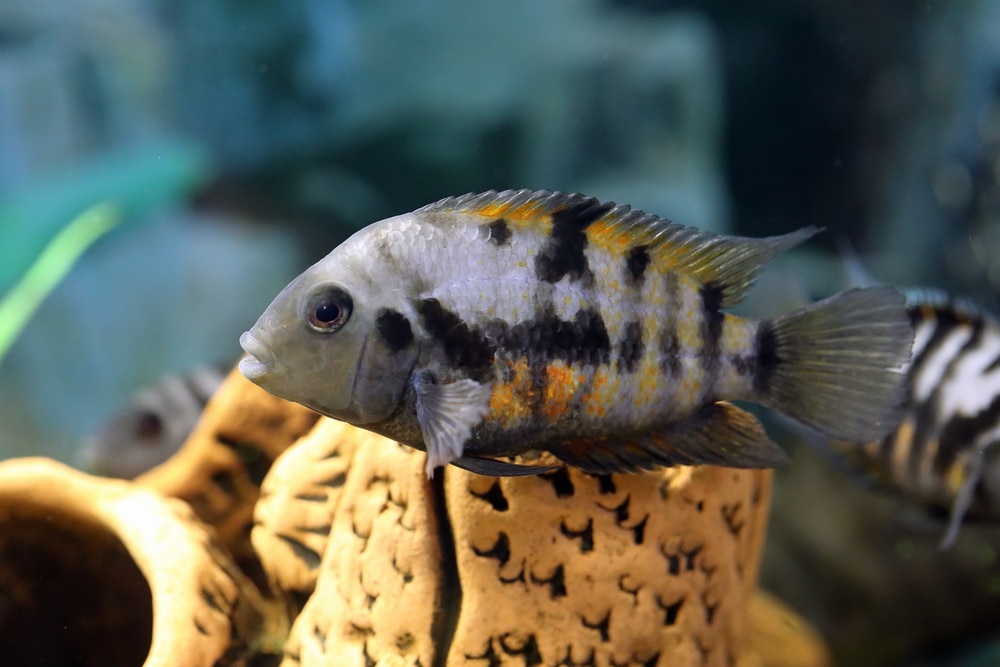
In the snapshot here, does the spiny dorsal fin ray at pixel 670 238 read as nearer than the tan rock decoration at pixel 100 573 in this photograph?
Yes

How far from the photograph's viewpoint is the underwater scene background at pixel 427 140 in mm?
4992

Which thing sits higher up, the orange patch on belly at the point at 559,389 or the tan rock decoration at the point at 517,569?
the orange patch on belly at the point at 559,389

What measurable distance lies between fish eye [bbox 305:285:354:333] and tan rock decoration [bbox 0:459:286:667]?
835 millimetres

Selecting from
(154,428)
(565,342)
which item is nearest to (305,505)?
(565,342)

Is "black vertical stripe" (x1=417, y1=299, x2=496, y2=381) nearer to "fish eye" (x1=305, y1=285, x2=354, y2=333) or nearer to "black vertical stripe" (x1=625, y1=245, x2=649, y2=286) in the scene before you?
"fish eye" (x1=305, y1=285, x2=354, y2=333)

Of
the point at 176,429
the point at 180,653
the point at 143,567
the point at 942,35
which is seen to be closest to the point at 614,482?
the point at 180,653

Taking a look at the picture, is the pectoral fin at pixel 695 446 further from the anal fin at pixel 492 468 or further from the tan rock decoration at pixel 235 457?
the tan rock decoration at pixel 235 457

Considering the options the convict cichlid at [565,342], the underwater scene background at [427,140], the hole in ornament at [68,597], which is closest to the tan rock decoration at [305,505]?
the hole in ornament at [68,597]

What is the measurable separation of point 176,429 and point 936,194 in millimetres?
5329

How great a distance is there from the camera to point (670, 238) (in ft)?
4.83

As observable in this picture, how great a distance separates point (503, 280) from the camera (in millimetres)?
1316

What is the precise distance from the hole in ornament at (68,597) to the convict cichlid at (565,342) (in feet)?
3.49

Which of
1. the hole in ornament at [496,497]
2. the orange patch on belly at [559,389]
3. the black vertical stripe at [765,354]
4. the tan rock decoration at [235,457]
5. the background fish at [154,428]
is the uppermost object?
the black vertical stripe at [765,354]

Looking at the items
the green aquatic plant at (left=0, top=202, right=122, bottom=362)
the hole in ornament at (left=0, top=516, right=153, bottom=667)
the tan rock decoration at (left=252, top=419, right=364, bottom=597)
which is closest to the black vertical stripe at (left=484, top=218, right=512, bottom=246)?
the tan rock decoration at (left=252, top=419, right=364, bottom=597)
